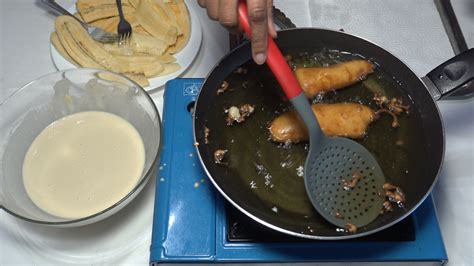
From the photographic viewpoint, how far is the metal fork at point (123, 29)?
3.67ft

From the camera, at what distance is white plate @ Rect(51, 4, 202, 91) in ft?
3.45

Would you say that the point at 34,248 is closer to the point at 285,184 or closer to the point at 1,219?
the point at 1,219

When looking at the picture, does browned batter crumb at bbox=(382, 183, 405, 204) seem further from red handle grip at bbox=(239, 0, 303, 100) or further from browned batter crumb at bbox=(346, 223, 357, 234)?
red handle grip at bbox=(239, 0, 303, 100)

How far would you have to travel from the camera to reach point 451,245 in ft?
2.92

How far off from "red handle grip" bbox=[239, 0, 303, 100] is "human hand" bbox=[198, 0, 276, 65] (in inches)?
0.5

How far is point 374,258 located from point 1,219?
0.76m

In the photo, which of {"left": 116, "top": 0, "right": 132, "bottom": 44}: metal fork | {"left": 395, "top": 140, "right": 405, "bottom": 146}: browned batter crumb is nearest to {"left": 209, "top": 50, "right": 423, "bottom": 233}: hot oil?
{"left": 395, "top": 140, "right": 405, "bottom": 146}: browned batter crumb

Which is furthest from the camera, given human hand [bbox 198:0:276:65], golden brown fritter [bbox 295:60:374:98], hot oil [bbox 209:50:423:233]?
golden brown fritter [bbox 295:60:374:98]

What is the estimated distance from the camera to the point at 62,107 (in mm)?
983

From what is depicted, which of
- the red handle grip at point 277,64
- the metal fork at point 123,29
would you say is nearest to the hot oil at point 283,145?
the red handle grip at point 277,64

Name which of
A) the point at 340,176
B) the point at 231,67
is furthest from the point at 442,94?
the point at 231,67

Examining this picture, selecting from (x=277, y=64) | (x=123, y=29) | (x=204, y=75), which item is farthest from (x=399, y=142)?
(x=123, y=29)

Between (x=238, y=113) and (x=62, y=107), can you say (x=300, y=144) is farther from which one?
(x=62, y=107)

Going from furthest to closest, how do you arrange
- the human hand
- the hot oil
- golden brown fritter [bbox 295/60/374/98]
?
1. golden brown fritter [bbox 295/60/374/98]
2. the hot oil
3. the human hand
